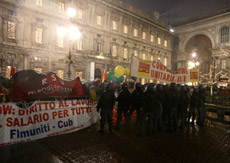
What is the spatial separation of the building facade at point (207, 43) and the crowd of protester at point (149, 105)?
2573 centimetres

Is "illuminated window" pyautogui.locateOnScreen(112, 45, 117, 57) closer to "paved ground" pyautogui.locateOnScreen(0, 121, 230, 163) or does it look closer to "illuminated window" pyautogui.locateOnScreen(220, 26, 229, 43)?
"illuminated window" pyautogui.locateOnScreen(220, 26, 229, 43)

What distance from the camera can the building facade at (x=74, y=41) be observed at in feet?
64.2

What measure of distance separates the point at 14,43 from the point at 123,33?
1761 cm

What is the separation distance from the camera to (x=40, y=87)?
269 inches

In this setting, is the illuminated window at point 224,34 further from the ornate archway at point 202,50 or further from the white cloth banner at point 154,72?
the white cloth banner at point 154,72

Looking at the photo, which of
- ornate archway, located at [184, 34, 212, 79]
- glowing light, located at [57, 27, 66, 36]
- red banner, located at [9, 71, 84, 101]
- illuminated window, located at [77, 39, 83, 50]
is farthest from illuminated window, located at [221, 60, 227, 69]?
red banner, located at [9, 71, 84, 101]

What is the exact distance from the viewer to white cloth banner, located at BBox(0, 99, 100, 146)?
4.99 metres

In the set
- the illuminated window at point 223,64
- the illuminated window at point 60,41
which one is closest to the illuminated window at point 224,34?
the illuminated window at point 223,64

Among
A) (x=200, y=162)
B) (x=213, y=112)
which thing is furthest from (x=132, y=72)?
(x=213, y=112)

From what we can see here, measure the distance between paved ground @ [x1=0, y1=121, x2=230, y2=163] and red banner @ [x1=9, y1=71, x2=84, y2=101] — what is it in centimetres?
179

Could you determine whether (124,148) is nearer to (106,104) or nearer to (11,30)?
(106,104)

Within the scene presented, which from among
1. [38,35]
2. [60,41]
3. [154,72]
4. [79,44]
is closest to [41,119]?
[154,72]

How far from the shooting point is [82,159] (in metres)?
4.47

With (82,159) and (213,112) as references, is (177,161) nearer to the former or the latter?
(82,159)
